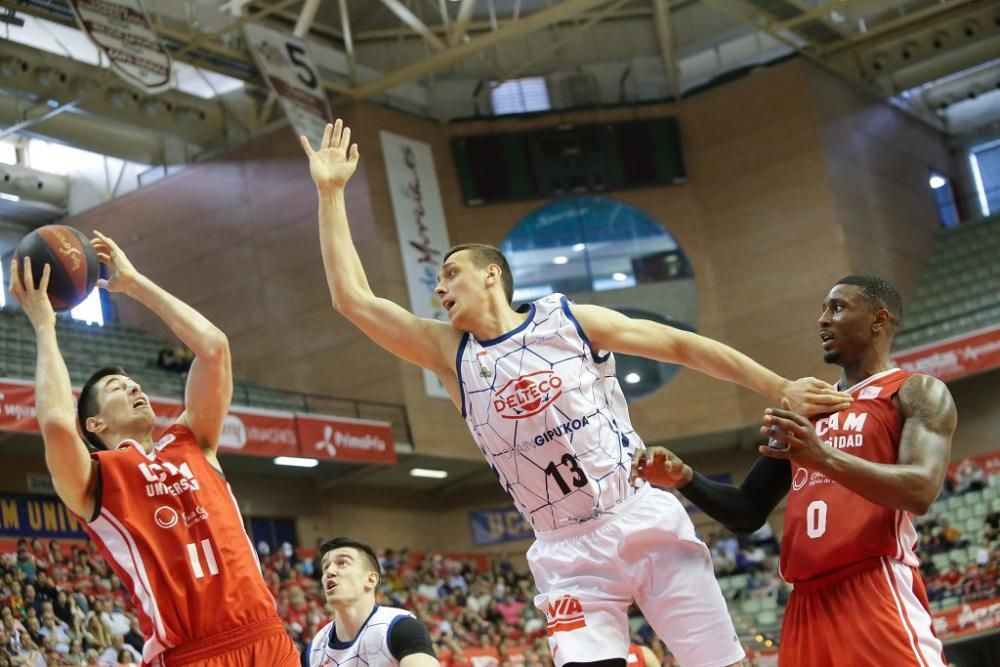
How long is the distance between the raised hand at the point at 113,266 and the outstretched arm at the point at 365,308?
→ 956 mm

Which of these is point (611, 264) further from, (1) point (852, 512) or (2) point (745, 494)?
(1) point (852, 512)

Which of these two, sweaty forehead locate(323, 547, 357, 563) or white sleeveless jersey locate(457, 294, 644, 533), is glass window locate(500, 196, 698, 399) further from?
white sleeveless jersey locate(457, 294, 644, 533)

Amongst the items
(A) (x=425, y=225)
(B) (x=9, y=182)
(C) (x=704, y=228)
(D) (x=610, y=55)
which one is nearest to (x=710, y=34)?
(D) (x=610, y=55)

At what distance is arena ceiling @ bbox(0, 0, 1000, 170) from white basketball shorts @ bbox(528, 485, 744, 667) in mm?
18297

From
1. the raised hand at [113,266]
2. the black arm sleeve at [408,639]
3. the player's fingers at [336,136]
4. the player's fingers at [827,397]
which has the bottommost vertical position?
the black arm sleeve at [408,639]

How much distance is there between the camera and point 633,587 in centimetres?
497

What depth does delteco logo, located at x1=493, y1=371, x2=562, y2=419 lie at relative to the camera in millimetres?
4951

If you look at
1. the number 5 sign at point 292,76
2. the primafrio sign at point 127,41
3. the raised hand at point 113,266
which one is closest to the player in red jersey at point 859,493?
the raised hand at point 113,266

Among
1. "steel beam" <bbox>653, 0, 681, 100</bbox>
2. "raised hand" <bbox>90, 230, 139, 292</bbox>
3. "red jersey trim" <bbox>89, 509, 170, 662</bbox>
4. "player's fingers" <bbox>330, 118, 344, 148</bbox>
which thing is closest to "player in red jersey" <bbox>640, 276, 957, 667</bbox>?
"player's fingers" <bbox>330, 118, 344, 148</bbox>

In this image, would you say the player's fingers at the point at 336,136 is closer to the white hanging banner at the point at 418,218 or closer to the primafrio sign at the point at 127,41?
the primafrio sign at the point at 127,41

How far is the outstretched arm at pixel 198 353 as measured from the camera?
5.51 meters

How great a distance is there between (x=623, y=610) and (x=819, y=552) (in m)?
0.75

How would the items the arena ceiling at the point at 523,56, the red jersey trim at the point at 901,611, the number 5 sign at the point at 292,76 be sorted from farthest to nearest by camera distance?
the arena ceiling at the point at 523,56 → the number 5 sign at the point at 292,76 → the red jersey trim at the point at 901,611

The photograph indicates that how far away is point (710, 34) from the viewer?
2694 centimetres
